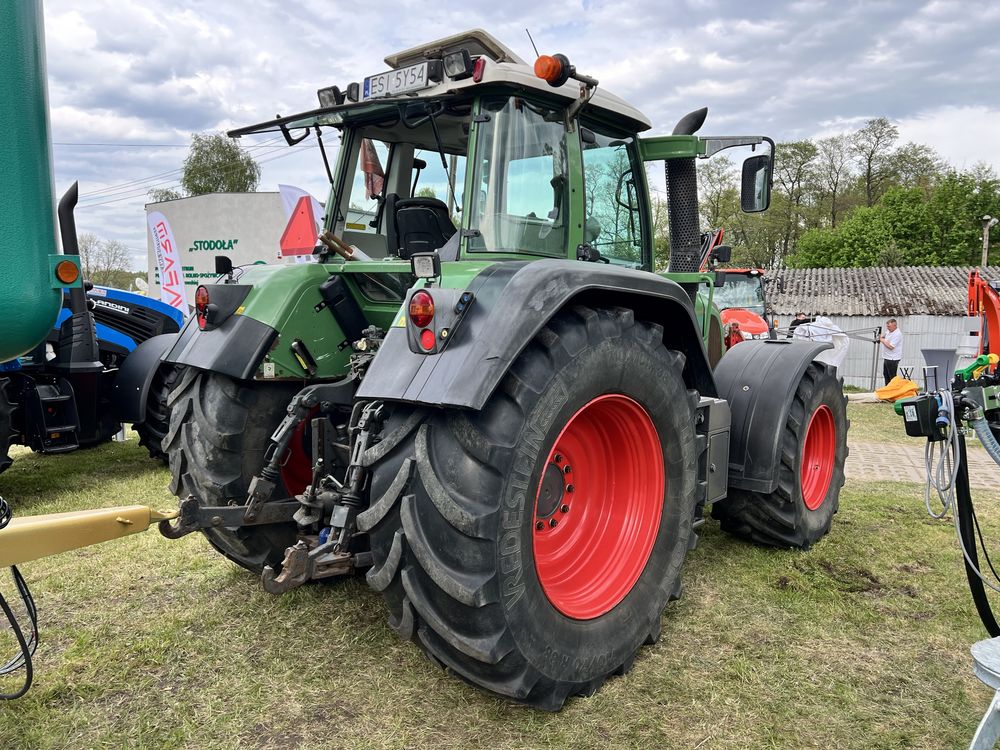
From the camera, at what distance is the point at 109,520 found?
7.77 feet

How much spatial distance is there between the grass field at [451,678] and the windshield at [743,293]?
434 inches

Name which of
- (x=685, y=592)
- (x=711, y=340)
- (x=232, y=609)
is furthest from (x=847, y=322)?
(x=232, y=609)

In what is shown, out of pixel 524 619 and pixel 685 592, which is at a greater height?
pixel 524 619

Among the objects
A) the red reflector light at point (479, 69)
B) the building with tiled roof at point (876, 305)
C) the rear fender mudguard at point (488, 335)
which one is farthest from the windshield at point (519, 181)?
the building with tiled roof at point (876, 305)

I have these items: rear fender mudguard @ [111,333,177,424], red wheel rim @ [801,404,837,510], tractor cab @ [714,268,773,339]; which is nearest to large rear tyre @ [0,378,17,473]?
rear fender mudguard @ [111,333,177,424]

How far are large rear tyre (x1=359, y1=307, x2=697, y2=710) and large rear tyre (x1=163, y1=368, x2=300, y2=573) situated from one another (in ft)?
3.67

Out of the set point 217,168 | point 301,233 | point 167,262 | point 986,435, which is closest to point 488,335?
point 986,435

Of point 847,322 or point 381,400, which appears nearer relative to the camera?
point 381,400

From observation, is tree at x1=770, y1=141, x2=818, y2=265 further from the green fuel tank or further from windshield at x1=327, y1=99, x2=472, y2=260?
the green fuel tank

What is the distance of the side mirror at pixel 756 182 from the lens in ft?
12.4

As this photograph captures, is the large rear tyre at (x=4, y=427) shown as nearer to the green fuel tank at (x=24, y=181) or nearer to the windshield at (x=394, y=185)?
the windshield at (x=394, y=185)

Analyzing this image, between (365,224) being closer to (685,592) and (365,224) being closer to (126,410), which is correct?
(685,592)

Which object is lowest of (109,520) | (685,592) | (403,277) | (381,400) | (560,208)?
(685,592)

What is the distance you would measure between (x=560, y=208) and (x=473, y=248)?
1.78ft
